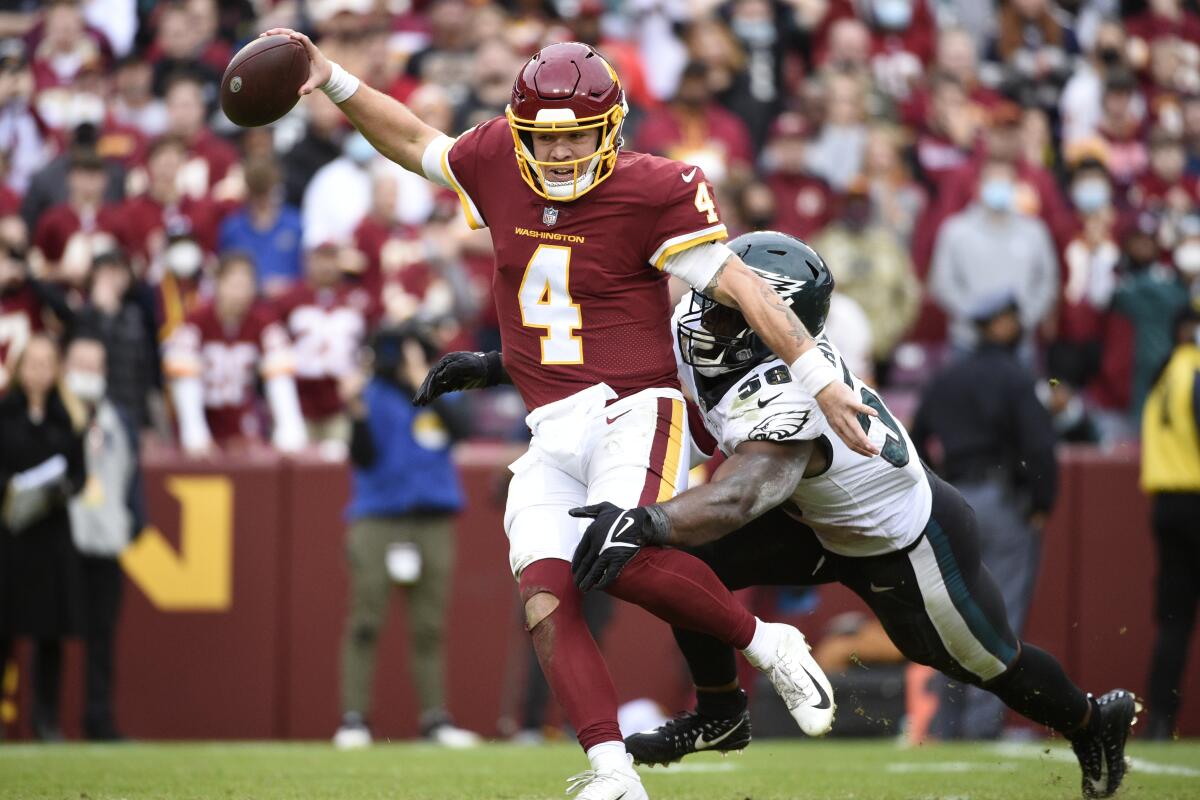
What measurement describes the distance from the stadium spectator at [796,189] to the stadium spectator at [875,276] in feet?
0.97

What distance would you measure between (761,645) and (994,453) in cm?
401

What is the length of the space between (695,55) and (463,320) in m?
3.07

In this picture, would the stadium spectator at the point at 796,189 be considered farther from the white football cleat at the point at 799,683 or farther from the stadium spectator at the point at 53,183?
the white football cleat at the point at 799,683

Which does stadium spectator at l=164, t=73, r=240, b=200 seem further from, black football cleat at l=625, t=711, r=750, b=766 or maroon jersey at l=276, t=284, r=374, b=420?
black football cleat at l=625, t=711, r=750, b=766

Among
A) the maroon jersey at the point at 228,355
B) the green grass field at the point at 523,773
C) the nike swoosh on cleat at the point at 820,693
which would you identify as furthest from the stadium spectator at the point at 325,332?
the nike swoosh on cleat at the point at 820,693

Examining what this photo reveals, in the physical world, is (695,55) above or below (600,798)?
above

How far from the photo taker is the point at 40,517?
8.38 m

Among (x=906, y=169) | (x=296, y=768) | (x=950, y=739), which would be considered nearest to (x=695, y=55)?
(x=906, y=169)

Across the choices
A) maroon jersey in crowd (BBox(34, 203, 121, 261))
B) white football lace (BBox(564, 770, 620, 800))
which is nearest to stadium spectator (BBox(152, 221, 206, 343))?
maroon jersey in crowd (BBox(34, 203, 121, 261))

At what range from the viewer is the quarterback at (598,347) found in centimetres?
450

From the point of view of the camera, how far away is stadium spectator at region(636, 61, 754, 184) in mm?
10602

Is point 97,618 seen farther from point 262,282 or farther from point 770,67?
point 770,67

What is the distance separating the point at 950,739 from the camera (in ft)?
27.5

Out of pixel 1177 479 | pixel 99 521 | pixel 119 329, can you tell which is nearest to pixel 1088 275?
pixel 1177 479
